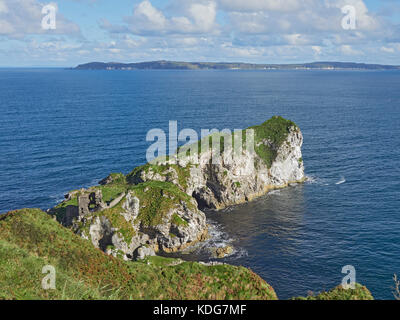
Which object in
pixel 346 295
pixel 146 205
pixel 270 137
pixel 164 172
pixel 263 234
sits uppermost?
pixel 270 137

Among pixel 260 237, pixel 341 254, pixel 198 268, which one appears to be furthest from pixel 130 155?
pixel 198 268

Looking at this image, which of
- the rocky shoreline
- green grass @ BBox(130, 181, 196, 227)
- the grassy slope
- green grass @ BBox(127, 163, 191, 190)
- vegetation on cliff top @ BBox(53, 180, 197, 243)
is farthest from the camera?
green grass @ BBox(127, 163, 191, 190)

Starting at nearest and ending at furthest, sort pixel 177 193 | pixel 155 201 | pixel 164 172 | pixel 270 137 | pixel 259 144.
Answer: pixel 155 201 → pixel 177 193 → pixel 164 172 → pixel 259 144 → pixel 270 137

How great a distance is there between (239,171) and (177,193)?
19026 mm

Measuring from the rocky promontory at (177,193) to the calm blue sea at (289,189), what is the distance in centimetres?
496

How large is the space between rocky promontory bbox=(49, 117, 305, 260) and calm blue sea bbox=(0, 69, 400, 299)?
496cm

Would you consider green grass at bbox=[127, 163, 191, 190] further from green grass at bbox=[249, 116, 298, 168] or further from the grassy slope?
the grassy slope

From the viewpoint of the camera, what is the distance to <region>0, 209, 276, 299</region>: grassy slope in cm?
2592

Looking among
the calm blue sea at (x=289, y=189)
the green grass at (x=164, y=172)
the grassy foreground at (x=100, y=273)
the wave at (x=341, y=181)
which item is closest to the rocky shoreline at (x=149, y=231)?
the grassy foreground at (x=100, y=273)

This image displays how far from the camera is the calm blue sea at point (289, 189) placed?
172 feet

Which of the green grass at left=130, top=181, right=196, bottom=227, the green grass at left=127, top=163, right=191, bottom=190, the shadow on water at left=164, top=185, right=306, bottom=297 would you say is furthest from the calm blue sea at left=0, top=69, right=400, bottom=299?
the green grass at left=130, top=181, right=196, bottom=227

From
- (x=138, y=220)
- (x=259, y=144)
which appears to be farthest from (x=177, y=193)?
(x=259, y=144)

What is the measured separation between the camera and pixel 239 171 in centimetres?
7644

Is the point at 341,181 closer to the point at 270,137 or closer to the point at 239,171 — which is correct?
the point at 270,137
